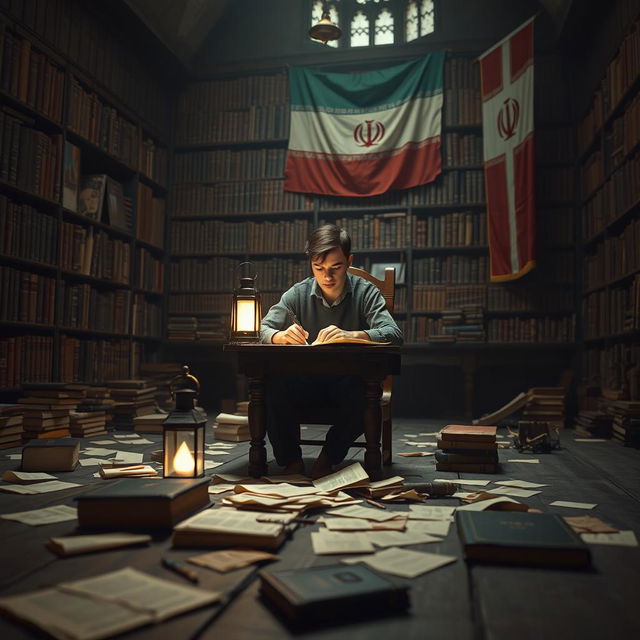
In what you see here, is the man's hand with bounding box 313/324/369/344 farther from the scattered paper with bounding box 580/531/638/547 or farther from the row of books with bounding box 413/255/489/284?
the row of books with bounding box 413/255/489/284

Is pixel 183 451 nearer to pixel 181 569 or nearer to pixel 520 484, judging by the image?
pixel 181 569

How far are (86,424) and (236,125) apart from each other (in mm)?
3434

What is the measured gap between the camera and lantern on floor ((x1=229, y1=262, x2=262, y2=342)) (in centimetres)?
263

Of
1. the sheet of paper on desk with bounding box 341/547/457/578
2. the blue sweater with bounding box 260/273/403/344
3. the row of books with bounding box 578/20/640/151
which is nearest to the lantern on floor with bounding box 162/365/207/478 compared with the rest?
the blue sweater with bounding box 260/273/403/344

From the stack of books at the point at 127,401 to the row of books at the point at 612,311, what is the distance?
3.38m

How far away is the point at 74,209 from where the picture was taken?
4656 mm

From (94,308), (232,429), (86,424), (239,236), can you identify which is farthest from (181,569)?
(239,236)

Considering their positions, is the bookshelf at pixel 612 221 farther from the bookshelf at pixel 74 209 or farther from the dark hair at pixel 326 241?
the bookshelf at pixel 74 209

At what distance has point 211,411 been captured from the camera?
19.7 ft

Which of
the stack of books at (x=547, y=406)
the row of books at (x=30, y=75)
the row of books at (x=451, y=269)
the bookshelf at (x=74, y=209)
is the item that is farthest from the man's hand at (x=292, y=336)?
the row of books at (x=451, y=269)

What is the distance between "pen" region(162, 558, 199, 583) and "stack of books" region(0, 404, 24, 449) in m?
2.21

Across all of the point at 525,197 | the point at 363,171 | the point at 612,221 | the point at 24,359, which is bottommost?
the point at 24,359

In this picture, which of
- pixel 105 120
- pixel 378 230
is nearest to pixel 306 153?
pixel 378 230

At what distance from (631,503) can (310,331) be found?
144 centimetres
